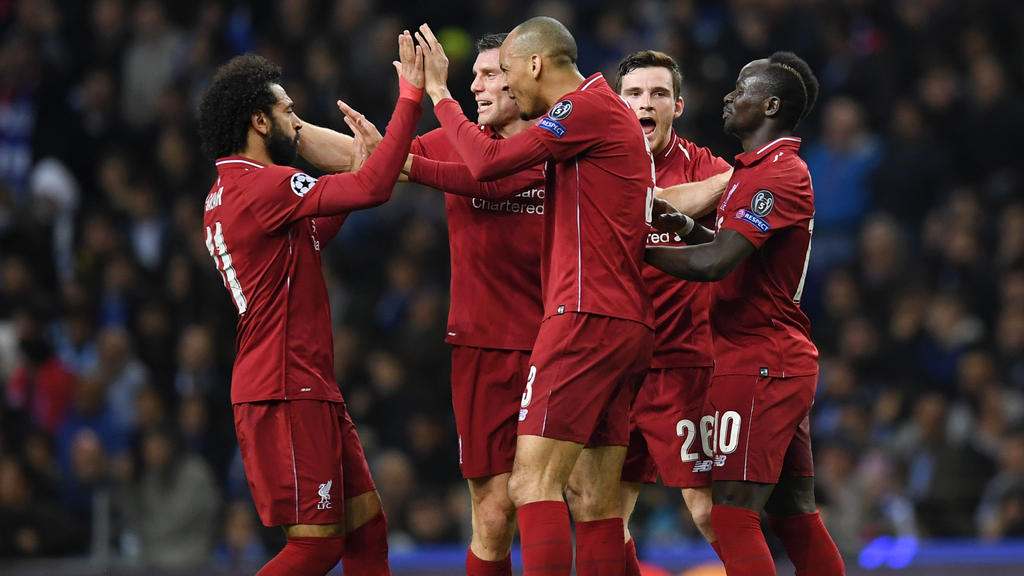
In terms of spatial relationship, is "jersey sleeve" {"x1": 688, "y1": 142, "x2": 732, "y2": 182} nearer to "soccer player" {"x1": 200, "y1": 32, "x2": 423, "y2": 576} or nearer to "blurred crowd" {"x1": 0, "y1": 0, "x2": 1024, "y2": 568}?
"soccer player" {"x1": 200, "y1": 32, "x2": 423, "y2": 576}

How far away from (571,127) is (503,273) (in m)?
0.99

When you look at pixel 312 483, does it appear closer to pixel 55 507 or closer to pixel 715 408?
pixel 715 408

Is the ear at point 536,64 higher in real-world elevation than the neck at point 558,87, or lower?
higher

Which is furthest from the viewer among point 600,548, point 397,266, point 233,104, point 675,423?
point 397,266

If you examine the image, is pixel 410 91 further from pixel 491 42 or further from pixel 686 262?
pixel 686 262

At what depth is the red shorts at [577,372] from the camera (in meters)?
5.09

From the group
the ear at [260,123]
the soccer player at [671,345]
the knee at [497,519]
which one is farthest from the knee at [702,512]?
the ear at [260,123]

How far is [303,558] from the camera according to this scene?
5.37 meters

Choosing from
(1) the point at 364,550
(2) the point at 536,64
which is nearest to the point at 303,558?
(1) the point at 364,550

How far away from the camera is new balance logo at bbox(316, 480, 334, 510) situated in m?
5.37

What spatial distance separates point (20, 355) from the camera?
36.2 feet

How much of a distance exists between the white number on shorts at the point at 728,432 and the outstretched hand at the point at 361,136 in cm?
184

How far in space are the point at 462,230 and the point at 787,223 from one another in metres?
1.43

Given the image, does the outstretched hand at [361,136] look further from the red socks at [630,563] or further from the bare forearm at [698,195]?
the red socks at [630,563]
